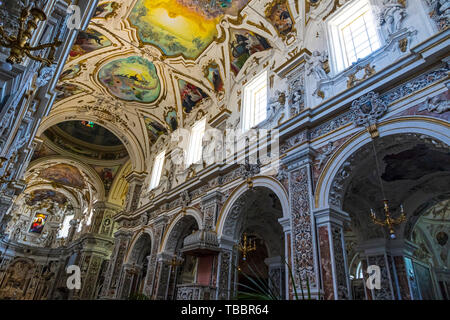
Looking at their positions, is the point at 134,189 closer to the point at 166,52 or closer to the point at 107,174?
the point at 107,174

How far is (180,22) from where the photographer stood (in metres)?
11.4

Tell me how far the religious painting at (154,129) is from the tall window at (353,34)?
33.1ft

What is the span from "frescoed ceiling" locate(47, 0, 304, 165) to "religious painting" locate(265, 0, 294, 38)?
29mm

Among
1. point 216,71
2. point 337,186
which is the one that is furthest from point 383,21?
point 216,71

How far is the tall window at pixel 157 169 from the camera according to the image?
15154mm

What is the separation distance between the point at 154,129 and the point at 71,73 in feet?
15.6

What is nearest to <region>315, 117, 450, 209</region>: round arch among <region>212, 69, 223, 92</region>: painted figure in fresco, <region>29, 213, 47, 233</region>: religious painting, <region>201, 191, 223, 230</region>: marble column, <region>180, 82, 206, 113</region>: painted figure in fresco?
<region>201, 191, 223, 230</region>: marble column

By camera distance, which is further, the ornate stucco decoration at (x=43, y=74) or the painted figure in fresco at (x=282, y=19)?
the painted figure in fresco at (x=282, y=19)

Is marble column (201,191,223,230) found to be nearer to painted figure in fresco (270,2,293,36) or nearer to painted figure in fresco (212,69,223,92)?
painted figure in fresco (212,69,223,92)

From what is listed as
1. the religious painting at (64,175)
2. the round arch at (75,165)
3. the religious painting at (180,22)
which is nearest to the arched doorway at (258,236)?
the religious painting at (180,22)

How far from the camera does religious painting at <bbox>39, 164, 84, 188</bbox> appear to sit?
22.8 m

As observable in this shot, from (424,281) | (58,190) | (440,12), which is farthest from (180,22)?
(58,190)

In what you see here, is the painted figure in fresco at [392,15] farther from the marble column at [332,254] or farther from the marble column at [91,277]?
the marble column at [91,277]
